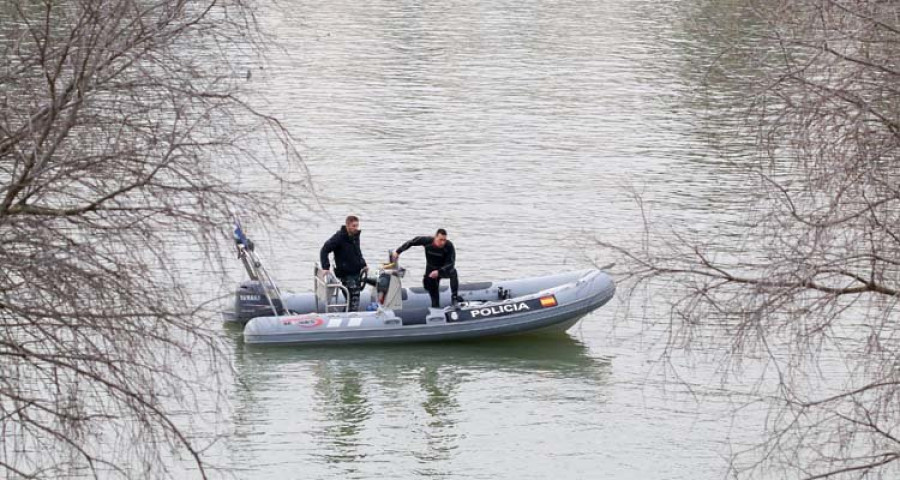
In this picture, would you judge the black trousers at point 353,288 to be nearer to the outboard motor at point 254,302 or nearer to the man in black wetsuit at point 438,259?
the man in black wetsuit at point 438,259

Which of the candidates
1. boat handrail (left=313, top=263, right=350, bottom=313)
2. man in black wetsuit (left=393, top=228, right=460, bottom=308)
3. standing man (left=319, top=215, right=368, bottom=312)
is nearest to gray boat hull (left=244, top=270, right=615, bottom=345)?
boat handrail (left=313, top=263, right=350, bottom=313)

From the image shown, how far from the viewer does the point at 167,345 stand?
8.44 meters

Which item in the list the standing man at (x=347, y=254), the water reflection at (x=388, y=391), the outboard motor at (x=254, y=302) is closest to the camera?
the water reflection at (x=388, y=391)

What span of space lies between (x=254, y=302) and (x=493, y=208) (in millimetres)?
7723

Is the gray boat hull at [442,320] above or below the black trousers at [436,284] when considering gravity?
below

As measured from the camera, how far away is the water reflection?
15289mm

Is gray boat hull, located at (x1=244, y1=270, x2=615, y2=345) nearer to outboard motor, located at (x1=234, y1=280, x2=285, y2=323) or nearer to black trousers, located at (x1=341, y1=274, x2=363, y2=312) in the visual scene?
outboard motor, located at (x1=234, y1=280, x2=285, y2=323)

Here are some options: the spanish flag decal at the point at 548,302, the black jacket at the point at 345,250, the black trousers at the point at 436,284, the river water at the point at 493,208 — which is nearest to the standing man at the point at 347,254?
the black jacket at the point at 345,250

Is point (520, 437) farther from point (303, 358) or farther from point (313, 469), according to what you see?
point (303, 358)

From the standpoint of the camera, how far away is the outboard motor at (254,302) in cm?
1827

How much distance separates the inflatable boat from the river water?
26cm

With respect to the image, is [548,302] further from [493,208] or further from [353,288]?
[493,208]

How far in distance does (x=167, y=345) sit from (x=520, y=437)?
758cm

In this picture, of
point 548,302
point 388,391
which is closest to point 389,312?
point 388,391
